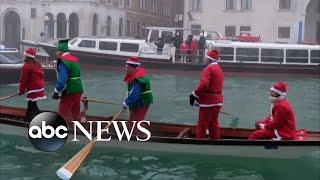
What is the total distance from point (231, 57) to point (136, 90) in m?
13.9

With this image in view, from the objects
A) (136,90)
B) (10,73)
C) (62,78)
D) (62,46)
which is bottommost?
(10,73)

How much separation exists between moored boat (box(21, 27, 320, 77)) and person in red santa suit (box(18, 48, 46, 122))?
41.6 feet

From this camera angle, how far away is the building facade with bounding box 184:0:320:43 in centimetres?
2752

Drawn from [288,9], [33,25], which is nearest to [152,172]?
[33,25]

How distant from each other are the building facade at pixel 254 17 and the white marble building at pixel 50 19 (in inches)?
226

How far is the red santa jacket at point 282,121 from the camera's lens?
4.87 meters

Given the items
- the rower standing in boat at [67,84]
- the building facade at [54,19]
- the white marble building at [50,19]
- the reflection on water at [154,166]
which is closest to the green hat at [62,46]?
the rower standing in boat at [67,84]

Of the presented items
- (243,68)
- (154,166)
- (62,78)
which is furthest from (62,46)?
(243,68)

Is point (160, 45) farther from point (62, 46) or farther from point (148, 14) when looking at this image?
point (148, 14)

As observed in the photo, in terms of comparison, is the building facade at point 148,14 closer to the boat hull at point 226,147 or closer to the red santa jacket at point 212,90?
the red santa jacket at point 212,90

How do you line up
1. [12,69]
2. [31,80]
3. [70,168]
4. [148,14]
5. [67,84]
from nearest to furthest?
1. [70,168]
2. [67,84]
3. [31,80]
4. [12,69]
5. [148,14]

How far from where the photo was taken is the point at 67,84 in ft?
18.9

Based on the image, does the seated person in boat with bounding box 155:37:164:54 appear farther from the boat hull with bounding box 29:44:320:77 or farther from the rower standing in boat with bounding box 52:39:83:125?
the rower standing in boat with bounding box 52:39:83:125

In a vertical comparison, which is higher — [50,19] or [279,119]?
[50,19]
